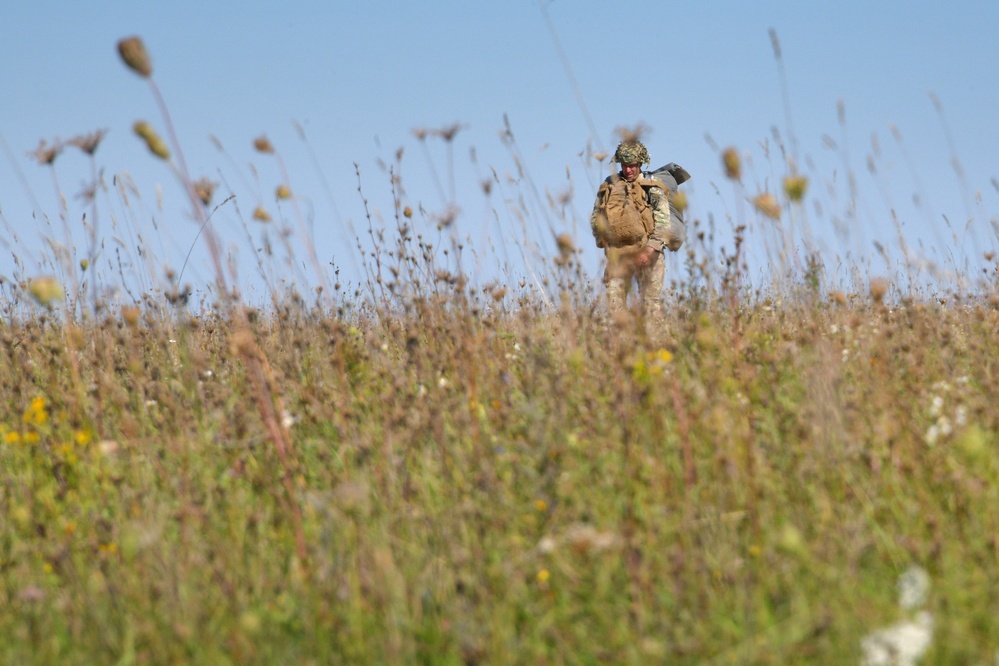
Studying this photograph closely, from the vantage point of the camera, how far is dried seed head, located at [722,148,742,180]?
8.35 ft

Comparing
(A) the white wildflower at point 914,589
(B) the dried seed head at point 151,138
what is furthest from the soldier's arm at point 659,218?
(A) the white wildflower at point 914,589

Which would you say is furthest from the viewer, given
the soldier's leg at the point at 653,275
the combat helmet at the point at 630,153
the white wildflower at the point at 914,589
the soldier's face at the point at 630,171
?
the soldier's leg at the point at 653,275

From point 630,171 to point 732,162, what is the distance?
4237 millimetres

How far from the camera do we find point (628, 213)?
21.7 feet

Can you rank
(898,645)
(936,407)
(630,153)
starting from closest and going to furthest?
1. (898,645)
2. (936,407)
3. (630,153)

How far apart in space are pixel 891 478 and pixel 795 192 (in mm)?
735

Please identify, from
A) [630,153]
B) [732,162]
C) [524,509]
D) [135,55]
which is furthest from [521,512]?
[630,153]

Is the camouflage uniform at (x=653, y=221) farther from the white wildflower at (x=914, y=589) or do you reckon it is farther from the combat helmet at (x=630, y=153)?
the white wildflower at (x=914, y=589)

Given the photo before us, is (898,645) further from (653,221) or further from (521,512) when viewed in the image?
(653,221)

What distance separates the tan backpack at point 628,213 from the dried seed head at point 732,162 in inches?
156

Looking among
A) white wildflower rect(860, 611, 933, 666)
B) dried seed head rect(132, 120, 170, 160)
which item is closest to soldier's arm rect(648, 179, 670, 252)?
dried seed head rect(132, 120, 170, 160)

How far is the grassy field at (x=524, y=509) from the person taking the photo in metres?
1.92

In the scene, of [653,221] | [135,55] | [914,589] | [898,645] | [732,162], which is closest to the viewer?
[898,645]

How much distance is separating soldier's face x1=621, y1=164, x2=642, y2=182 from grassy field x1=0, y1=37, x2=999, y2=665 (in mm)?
2997
